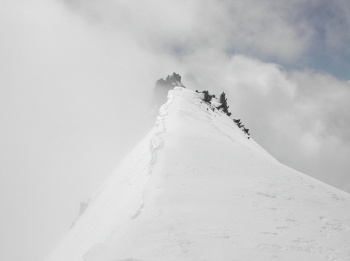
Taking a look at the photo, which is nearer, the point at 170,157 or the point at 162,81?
the point at 170,157

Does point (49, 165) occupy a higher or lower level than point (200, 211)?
lower

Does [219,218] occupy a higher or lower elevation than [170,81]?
lower

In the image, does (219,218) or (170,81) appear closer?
(219,218)

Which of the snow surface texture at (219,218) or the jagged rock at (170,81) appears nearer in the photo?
the snow surface texture at (219,218)

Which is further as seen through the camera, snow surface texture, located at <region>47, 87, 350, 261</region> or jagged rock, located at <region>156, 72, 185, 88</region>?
jagged rock, located at <region>156, 72, 185, 88</region>

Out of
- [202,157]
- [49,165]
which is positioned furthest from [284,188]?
[49,165]

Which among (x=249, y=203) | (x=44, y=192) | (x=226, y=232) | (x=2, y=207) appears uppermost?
(x=249, y=203)

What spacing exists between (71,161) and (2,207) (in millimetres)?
32513

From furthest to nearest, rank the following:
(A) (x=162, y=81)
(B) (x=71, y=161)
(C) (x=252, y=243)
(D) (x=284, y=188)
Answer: (B) (x=71, y=161) → (A) (x=162, y=81) → (D) (x=284, y=188) → (C) (x=252, y=243)

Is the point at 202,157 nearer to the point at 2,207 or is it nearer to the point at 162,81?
the point at 162,81

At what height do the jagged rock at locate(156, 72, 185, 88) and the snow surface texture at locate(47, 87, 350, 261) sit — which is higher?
the jagged rock at locate(156, 72, 185, 88)

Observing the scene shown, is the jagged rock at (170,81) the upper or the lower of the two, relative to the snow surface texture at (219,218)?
upper

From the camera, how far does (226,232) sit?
4176mm

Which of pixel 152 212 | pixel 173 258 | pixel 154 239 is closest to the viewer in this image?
pixel 173 258
